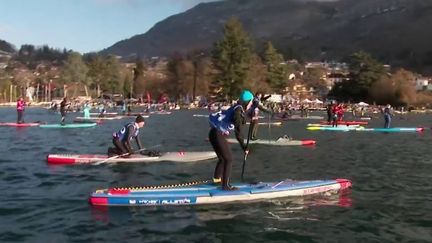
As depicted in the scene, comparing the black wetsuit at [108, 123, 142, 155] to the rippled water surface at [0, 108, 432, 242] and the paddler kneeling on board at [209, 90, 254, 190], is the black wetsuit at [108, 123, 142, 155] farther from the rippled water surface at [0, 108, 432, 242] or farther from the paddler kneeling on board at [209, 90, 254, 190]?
the paddler kneeling on board at [209, 90, 254, 190]

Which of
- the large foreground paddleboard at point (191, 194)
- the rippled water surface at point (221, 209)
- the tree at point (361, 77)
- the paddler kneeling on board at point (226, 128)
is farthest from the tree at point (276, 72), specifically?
the paddler kneeling on board at point (226, 128)

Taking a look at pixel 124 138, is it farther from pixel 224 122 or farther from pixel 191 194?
pixel 224 122

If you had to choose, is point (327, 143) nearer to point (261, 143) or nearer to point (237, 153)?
point (261, 143)

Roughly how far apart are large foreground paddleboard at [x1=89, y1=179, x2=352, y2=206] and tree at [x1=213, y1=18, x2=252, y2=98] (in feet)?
411

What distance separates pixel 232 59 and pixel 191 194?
129 m

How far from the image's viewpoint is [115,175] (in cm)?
2250

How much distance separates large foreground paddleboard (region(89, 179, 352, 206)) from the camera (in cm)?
1590

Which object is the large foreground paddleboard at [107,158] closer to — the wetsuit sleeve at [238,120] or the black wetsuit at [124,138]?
the black wetsuit at [124,138]

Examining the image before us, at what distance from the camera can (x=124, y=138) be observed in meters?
24.3

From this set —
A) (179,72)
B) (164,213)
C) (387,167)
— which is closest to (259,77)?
(179,72)

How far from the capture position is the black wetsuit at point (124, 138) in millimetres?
23453

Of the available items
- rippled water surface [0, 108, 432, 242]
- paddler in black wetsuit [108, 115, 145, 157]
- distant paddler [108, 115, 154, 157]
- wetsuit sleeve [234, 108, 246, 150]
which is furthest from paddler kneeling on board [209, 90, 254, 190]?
distant paddler [108, 115, 154, 157]

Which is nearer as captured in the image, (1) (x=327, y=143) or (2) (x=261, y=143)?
(2) (x=261, y=143)

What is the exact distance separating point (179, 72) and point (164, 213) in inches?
6921
